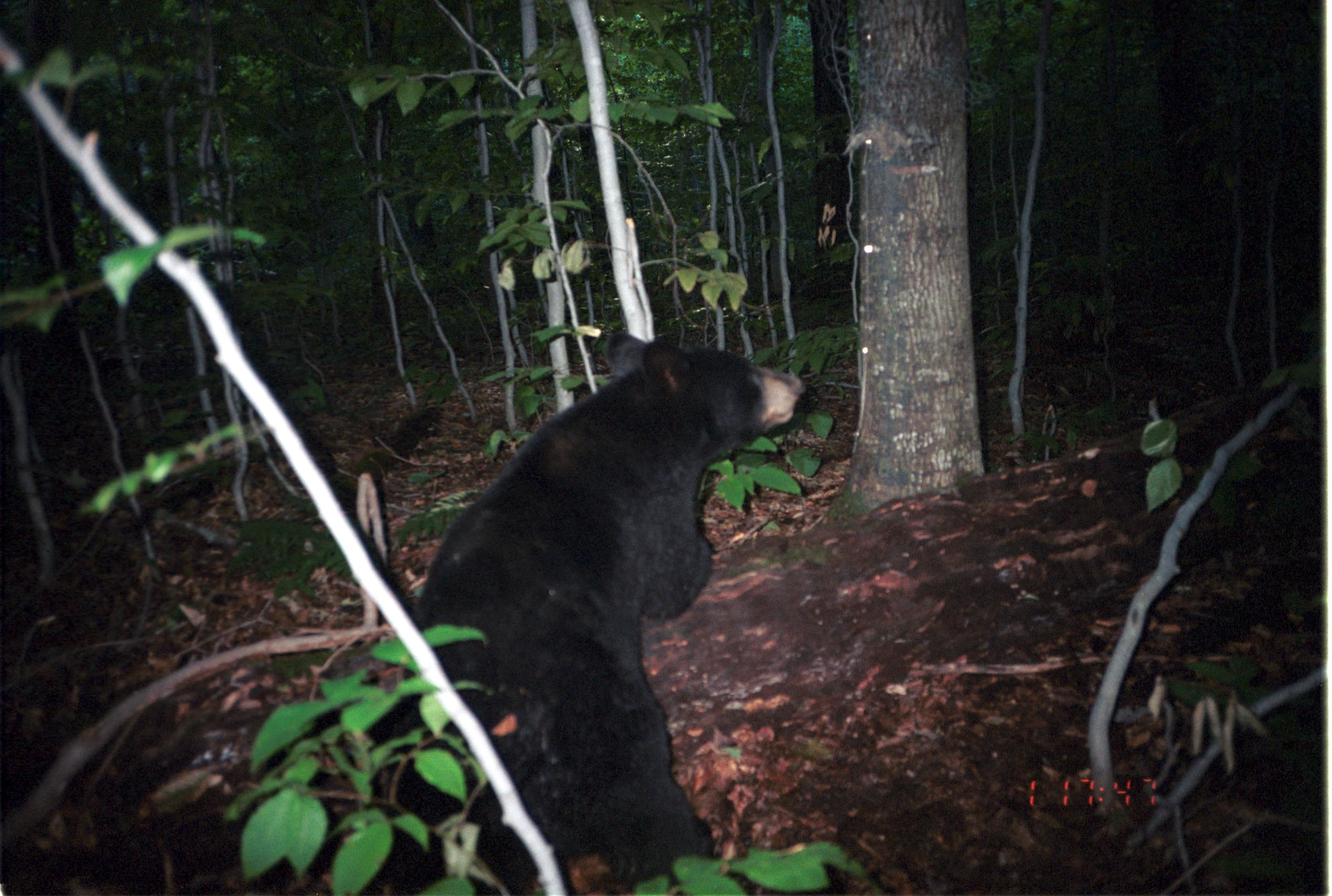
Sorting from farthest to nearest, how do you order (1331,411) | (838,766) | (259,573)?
(259,573) → (838,766) → (1331,411)

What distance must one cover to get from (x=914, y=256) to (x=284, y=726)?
3463mm

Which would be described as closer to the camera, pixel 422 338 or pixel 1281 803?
pixel 1281 803

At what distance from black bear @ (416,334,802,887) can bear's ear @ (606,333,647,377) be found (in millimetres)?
105

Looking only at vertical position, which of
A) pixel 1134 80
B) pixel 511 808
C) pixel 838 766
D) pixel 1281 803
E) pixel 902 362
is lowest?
pixel 838 766

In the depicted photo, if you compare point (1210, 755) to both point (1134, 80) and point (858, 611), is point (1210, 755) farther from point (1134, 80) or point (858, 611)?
point (1134, 80)

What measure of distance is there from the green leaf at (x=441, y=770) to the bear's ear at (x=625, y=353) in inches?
85.2

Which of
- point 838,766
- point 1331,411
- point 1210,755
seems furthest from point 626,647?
point 1331,411

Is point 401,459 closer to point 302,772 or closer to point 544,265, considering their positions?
point 544,265

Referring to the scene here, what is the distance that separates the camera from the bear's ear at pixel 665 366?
3.21m

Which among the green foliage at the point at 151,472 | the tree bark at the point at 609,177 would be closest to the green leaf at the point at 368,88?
the tree bark at the point at 609,177

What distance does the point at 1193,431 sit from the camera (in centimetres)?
326

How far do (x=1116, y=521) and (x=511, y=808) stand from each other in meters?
2.95

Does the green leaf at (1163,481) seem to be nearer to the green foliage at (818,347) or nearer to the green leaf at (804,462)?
the green leaf at (804,462)

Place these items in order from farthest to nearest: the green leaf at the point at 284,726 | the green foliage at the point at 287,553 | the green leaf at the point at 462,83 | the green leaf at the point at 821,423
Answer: the green leaf at the point at 821,423 → the green foliage at the point at 287,553 → the green leaf at the point at 462,83 → the green leaf at the point at 284,726
